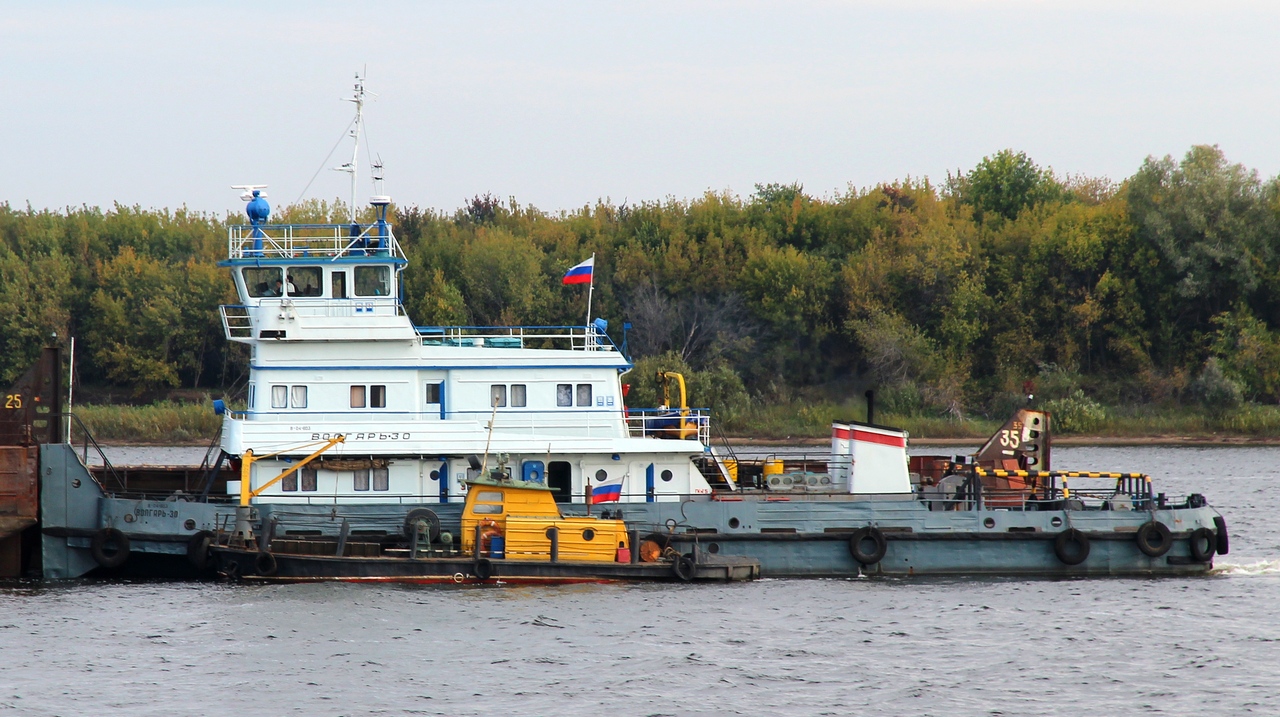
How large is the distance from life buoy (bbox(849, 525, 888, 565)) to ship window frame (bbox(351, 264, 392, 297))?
32.9ft

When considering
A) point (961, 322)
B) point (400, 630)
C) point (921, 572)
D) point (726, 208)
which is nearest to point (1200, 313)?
point (961, 322)

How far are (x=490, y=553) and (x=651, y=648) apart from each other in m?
4.47

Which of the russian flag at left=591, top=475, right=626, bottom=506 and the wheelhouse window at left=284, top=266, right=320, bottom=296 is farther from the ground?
the wheelhouse window at left=284, top=266, right=320, bottom=296

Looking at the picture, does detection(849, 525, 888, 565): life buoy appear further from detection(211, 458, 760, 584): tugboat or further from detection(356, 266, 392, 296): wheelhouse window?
detection(356, 266, 392, 296): wheelhouse window

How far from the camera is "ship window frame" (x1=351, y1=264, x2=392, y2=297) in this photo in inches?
1029

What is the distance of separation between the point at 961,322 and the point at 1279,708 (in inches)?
1738

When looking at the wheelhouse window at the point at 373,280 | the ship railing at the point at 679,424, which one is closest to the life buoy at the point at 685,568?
the ship railing at the point at 679,424

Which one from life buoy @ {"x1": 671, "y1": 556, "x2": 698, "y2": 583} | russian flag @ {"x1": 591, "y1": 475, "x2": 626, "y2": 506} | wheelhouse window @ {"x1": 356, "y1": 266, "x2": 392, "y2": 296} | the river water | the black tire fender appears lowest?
the river water

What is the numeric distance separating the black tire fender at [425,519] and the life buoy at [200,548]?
3534mm

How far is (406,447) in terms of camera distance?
25.5 m

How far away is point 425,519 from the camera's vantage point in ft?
83.0

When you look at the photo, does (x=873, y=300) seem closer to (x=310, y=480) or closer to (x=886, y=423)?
(x=886, y=423)

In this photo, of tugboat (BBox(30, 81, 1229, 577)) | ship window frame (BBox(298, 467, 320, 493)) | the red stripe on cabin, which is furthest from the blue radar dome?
the red stripe on cabin

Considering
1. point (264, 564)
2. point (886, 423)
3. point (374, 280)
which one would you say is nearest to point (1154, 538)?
point (374, 280)
